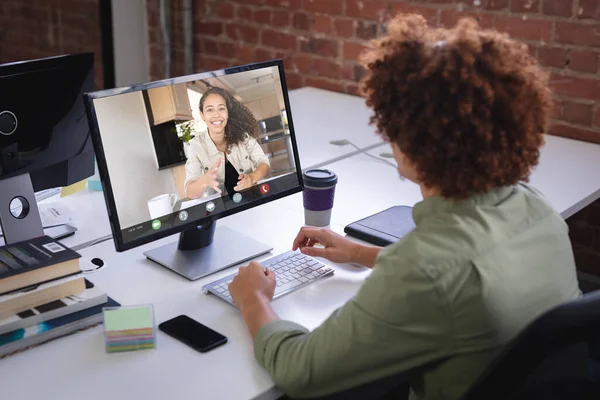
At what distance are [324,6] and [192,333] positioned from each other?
214 cm

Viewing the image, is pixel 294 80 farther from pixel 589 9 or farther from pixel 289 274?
pixel 289 274

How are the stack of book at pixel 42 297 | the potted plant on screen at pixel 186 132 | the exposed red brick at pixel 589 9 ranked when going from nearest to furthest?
1. the stack of book at pixel 42 297
2. the potted plant on screen at pixel 186 132
3. the exposed red brick at pixel 589 9

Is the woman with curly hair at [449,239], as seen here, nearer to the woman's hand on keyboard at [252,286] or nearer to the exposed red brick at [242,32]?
the woman's hand on keyboard at [252,286]

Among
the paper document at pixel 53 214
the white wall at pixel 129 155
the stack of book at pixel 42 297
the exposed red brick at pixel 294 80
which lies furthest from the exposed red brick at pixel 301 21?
the stack of book at pixel 42 297

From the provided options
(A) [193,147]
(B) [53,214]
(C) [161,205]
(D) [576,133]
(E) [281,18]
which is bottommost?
(D) [576,133]

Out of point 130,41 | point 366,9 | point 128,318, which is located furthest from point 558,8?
point 130,41

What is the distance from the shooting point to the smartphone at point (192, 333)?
4.28 ft

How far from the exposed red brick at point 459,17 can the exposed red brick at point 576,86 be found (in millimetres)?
314

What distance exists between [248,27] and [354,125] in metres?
1.03

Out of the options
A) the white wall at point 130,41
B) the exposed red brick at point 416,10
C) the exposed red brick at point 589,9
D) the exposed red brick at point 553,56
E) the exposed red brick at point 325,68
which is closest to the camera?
the exposed red brick at point 589,9

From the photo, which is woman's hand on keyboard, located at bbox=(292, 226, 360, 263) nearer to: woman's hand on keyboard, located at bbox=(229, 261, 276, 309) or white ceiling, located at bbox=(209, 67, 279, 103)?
woman's hand on keyboard, located at bbox=(229, 261, 276, 309)

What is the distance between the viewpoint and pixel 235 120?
1.61 m

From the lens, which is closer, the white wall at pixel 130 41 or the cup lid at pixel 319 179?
the cup lid at pixel 319 179

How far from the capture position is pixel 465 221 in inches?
45.5
